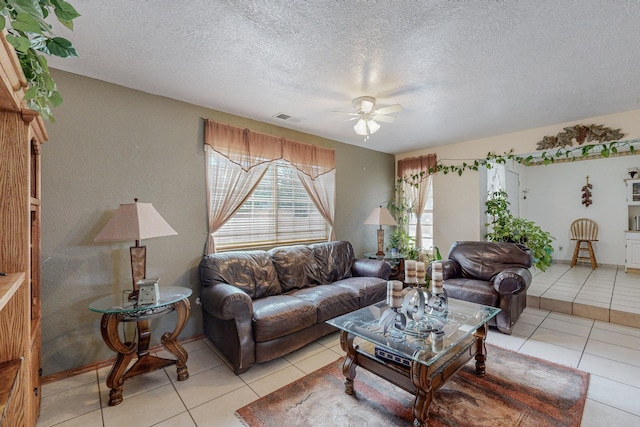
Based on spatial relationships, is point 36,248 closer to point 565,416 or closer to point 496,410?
point 496,410

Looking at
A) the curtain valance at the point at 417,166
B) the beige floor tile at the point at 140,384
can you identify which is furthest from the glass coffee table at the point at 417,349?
the curtain valance at the point at 417,166

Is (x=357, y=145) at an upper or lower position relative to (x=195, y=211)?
upper

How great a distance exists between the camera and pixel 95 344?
247 cm

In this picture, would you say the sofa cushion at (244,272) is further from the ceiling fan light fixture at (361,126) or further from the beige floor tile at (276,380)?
the ceiling fan light fixture at (361,126)

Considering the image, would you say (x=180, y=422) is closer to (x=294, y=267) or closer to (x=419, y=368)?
(x=419, y=368)

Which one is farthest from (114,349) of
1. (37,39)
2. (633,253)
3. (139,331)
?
(633,253)

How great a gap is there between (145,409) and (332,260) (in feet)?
8.01

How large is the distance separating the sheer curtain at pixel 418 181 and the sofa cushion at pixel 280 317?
10.1 ft

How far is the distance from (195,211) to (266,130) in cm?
137

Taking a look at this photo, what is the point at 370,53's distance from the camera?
2.08 meters

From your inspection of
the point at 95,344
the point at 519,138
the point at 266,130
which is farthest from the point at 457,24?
the point at 95,344

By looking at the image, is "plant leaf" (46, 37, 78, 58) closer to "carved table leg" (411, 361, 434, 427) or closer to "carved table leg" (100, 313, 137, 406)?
"carved table leg" (100, 313, 137, 406)

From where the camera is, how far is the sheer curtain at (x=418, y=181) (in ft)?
16.4

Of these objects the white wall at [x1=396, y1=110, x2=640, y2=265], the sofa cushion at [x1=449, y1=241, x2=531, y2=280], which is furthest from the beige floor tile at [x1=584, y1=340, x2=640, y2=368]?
the white wall at [x1=396, y1=110, x2=640, y2=265]
